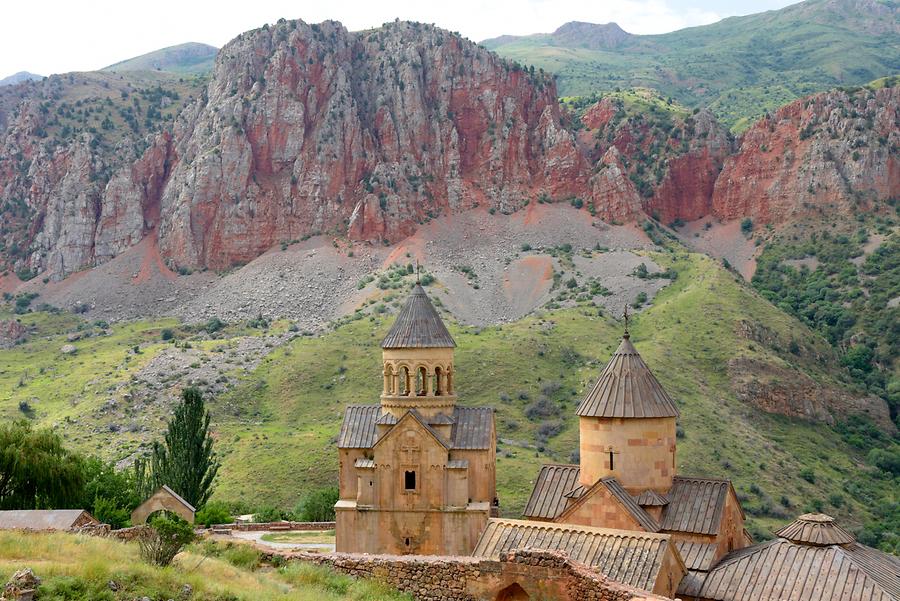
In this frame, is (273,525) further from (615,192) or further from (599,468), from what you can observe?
(615,192)

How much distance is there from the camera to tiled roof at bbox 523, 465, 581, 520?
28922mm

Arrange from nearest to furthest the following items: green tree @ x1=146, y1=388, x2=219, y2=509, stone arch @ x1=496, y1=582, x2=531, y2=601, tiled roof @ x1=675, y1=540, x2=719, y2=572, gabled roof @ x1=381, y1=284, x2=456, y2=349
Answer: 1. stone arch @ x1=496, y1=582, x2=531, y2=601
2. tiled roof @ x1=675, y1=540, x2=719, y2=572
3. gabled roof @ x1=381, y1=284, x2=456, y2=349
4. green tree @ x1=146, y1=388, x2=219, y2=509

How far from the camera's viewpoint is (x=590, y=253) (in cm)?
11525

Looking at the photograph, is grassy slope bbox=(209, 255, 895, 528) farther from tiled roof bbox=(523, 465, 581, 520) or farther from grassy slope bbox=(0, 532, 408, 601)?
grassy slope bbox=(0, 532, 408, 601)

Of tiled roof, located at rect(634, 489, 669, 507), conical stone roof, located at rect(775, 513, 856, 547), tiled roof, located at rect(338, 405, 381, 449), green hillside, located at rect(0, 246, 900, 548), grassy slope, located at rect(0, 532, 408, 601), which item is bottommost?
green hillside, located at rect(0, 246, 900, 548)

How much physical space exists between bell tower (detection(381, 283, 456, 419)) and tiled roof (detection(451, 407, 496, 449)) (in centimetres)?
49

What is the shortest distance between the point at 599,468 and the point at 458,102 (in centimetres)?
11130

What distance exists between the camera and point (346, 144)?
129 metres

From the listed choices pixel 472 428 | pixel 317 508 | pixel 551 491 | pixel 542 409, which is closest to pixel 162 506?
pixel 317 508

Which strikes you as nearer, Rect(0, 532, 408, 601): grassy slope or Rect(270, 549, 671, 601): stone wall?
Rect(0, 532, 408, 601): grassy slope

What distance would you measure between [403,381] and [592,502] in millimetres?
12169

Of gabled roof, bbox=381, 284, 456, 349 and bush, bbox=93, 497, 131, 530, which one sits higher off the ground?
gabled roof, bbox=381, 284, 456, 349

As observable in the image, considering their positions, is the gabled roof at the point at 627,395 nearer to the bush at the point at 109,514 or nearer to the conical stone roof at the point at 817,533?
the conical stone roof at the point at 817,533

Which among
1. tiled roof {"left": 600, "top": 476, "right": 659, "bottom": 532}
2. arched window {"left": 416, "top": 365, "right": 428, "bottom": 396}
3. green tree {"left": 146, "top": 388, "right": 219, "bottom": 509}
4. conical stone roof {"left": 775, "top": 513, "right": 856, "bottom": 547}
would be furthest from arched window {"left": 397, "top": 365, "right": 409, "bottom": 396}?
conical stone roof {"left": 775, "top": 513, "right": 856, "bottom": 547}
